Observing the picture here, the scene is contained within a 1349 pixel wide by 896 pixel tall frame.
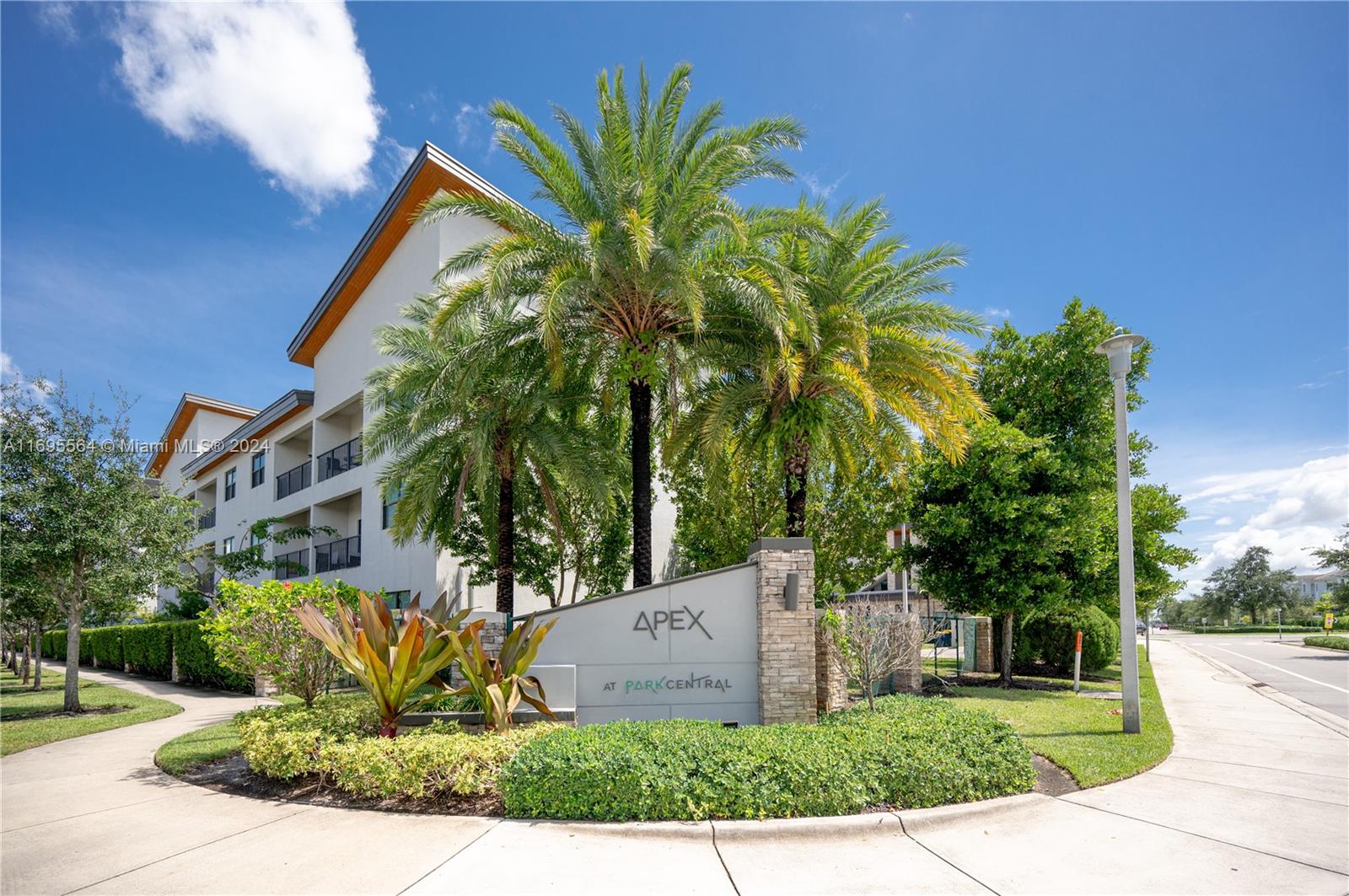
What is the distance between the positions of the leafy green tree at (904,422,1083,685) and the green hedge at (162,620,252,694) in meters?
18.2

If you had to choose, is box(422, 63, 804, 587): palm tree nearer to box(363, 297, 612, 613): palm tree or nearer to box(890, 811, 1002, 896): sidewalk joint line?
box(363, 297, 612, 613): palm tree

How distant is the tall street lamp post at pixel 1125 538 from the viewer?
11188 millimetres

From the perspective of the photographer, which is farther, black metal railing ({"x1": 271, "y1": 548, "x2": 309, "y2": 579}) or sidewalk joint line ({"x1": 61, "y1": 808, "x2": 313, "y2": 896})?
black metal railing ({"x1": 271, "y1": 548, "x2": 309, "y2": 579})

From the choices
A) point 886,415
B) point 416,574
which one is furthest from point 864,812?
point 416,574

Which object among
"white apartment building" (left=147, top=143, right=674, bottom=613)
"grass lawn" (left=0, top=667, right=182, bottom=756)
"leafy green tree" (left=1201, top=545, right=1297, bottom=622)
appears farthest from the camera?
"leafy green tree" (left=1201, top=545, right=1297, bottom=622)

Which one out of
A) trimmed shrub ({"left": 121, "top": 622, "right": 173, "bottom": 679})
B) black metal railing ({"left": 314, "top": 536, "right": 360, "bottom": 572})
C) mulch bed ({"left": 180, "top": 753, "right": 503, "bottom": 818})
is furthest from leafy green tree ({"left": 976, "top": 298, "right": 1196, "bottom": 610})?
trimmed shrub ({"left": 121, "top": 622, "right": 173, "bottom": 679})

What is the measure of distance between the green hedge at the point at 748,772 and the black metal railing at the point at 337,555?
1934 cm

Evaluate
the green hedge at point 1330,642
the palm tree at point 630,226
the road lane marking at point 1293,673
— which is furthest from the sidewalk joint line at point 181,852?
the green hedge at point 1330,642

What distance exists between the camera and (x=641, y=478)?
531 inches

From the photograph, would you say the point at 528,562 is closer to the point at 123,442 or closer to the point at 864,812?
the point at 123,442

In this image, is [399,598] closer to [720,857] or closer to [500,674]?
[500,674]

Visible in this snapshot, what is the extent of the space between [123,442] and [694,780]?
51.3 ft

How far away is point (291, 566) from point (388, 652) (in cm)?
2088

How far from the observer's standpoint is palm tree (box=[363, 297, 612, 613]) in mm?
14141
